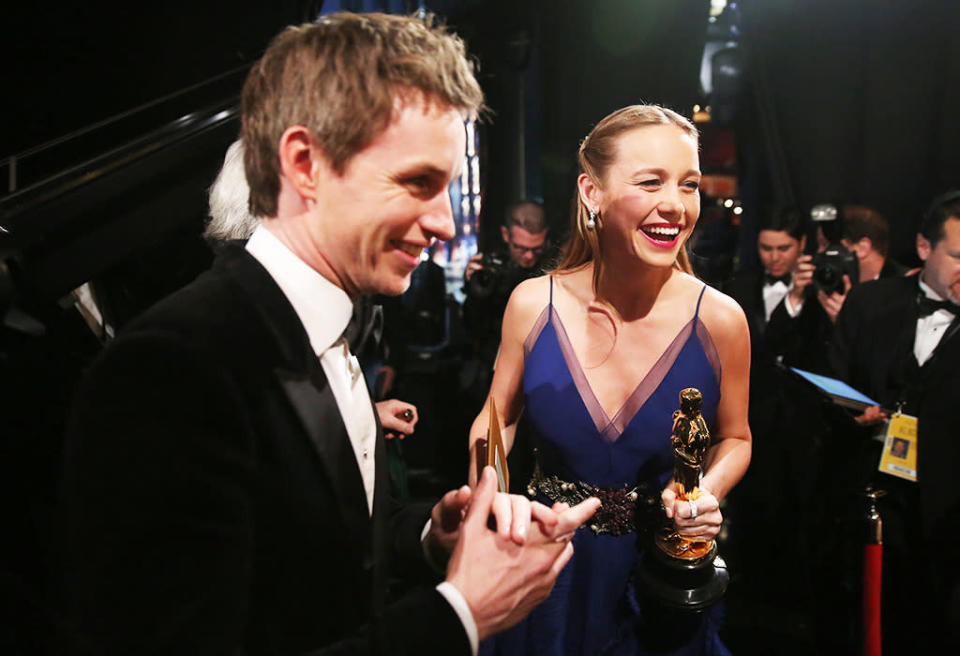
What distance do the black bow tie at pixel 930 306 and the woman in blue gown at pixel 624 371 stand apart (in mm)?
1586

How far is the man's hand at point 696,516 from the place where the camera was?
1.33 metres

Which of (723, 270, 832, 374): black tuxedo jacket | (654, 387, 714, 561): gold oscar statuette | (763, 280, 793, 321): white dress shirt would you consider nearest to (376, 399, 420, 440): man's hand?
(654, 387, 714, 561): gold oscar statuette

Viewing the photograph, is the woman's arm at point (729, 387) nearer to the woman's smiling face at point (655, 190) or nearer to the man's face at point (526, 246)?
the woman's smiling face at point (655, 190)

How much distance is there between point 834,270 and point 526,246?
1.73 meters

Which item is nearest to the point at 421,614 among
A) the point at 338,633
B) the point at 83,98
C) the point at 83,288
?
the point at 338,633

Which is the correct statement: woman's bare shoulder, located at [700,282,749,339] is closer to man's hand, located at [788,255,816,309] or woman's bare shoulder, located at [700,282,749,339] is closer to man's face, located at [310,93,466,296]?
man's face, located at [310,93,466,296]

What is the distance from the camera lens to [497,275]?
349cm

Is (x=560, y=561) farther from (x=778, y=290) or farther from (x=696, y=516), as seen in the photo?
(x=778, y=290)

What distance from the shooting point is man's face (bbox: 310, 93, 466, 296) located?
0.90 meters

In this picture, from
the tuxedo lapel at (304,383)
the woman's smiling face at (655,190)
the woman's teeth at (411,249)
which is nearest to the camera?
the tuxedo lapel at (304,383)

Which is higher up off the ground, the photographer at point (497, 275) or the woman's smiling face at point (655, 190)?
the woman's smiling face at point (655, 190)

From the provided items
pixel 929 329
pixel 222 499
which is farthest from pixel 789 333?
pixel 222 499

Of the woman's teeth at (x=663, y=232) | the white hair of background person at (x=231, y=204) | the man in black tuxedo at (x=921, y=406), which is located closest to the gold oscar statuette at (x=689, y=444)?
the woman's teeth at (x=663, y=232)

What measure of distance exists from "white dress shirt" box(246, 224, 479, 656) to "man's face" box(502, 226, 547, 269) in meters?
2.76
